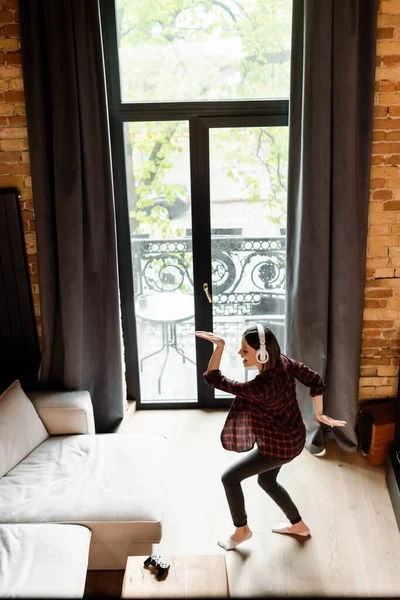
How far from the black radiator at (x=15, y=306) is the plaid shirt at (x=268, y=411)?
152 cm

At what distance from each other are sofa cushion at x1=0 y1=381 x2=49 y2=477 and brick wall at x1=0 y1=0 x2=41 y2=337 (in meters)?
0.87

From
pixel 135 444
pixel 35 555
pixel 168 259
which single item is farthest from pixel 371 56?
pixel 35 555

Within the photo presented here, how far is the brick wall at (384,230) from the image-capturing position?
10.00 ft

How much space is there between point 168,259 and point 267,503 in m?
1.68

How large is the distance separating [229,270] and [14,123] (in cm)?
164

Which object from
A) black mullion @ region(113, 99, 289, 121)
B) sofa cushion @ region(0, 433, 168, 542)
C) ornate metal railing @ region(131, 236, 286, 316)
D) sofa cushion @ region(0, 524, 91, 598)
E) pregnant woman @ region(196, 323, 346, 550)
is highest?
black mullion @ region(113, 99, 289, 121)

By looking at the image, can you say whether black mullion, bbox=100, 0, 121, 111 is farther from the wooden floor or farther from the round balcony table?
the wooden floor

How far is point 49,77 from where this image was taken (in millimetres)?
3096

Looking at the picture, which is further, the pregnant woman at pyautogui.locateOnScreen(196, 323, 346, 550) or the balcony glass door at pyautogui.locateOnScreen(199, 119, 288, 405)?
the balcony glass door at pyautogui.locateOnScreen(199, 119, 288, 405)

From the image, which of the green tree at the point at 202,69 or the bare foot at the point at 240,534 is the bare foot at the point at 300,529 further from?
the green tree at the point at 202,69

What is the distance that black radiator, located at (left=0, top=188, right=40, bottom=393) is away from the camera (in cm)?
327

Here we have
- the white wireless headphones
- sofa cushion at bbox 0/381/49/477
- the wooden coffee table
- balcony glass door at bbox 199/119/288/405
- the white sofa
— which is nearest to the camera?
the wooden coffee table

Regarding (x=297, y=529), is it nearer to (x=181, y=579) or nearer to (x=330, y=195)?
(x=181, y=579)

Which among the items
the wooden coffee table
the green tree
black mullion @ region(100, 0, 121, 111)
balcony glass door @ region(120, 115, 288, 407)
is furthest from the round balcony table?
the wooden coffee table
